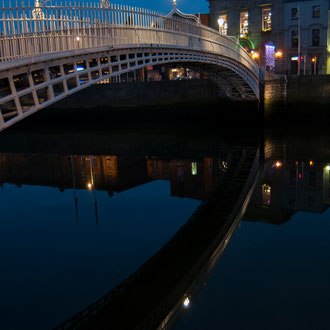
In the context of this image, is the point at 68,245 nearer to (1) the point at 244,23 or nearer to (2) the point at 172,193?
(2) the point at 172,193

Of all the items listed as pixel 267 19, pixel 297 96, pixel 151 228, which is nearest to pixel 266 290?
pixel 151 228

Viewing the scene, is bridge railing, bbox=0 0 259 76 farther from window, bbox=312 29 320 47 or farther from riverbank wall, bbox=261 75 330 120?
window, bbox=312 29 320 47

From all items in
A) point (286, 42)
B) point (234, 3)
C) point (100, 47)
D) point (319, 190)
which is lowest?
point (319, 190)

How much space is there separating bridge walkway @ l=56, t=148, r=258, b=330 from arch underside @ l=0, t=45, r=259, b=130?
10.2 ft

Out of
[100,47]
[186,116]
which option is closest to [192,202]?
[100,47]

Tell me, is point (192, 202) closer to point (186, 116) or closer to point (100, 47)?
point (100, 47)

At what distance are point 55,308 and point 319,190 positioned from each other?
828cm

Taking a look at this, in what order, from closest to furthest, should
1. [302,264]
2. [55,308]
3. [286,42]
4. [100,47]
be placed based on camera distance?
[55,308], [302,264], [100,47], [286,42]

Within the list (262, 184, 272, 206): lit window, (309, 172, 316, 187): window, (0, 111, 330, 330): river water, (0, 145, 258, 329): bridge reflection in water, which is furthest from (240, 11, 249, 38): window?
(262, 184, 272, 206): lit window

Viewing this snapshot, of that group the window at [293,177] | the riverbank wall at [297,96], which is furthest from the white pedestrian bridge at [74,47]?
the riverbank wall at [297,96]

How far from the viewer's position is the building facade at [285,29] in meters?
32.8

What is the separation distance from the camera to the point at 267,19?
34.2 m

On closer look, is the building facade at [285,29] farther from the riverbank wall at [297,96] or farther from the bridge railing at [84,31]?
the bridge railing at [84,31]

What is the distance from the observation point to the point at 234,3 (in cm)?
3491
